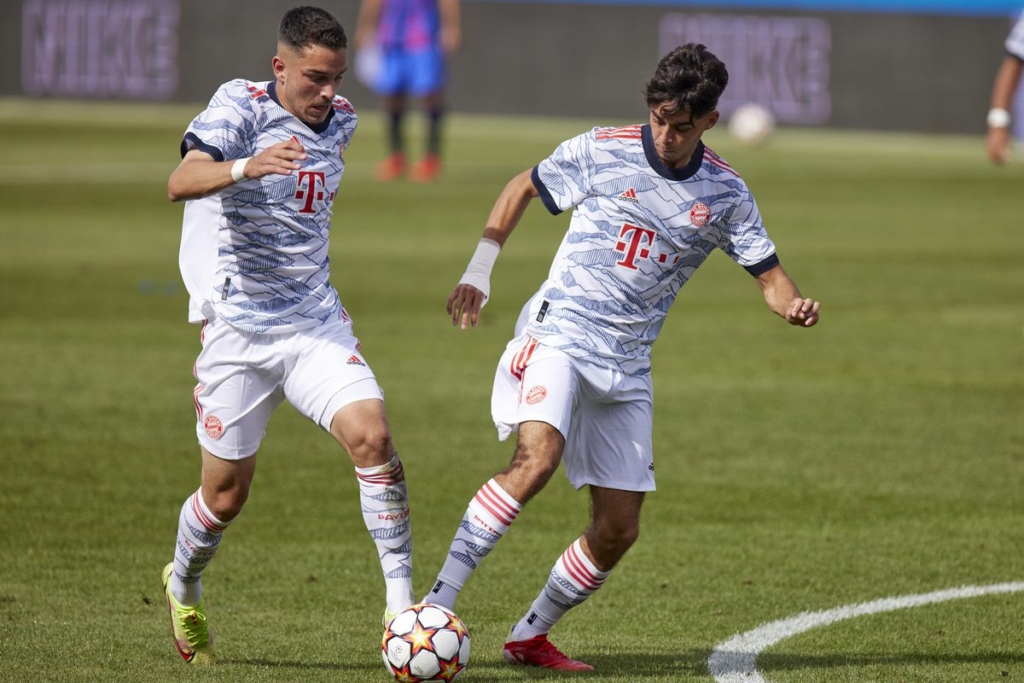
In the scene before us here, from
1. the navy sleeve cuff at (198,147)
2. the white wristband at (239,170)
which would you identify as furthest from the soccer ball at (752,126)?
the white wristband at (239,170)

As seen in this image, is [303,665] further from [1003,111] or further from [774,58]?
[774,58]

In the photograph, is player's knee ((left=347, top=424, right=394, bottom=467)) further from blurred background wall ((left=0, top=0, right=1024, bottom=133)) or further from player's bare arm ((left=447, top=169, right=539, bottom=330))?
blurred background wall ((left=0, top=0, right=1024, bottom=133))

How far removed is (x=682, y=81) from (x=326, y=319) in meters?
1.60

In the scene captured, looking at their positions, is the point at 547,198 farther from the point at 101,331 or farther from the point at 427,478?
the point at 101,331

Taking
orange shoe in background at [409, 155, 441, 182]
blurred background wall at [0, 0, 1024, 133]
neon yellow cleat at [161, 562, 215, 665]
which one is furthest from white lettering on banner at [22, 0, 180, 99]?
neon yellow cleat at [161, 562, 215, 665]

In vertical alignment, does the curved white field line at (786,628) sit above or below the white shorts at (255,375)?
below

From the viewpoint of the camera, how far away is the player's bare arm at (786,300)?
5.59 metres

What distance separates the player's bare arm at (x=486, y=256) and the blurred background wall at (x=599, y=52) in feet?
97.8

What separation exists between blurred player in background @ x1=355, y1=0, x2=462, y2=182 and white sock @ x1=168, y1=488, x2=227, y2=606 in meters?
18.7

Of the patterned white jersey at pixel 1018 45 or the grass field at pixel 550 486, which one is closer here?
the grass field at pixel 550 486

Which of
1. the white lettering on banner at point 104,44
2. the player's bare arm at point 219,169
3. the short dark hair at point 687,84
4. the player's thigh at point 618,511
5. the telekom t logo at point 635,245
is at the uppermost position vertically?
the short dark hair at point 687,84

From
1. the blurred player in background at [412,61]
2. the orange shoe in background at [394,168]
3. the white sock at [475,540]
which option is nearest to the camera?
the white sock at [475,540]

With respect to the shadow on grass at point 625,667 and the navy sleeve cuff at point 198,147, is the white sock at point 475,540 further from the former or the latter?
the navy sleeve cuff at point 198,147

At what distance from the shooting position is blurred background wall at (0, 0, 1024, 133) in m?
34.2
